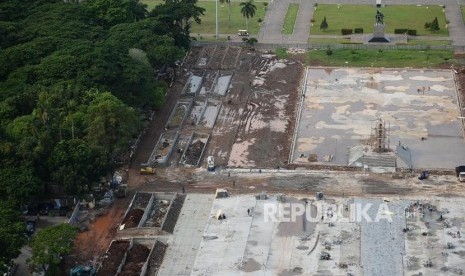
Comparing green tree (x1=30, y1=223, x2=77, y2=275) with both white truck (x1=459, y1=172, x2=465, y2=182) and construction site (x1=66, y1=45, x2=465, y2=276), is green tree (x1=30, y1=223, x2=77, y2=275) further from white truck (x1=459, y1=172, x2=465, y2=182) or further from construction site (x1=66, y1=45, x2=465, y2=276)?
white truck (x1=459, y1=172, x2=465, y2=182)

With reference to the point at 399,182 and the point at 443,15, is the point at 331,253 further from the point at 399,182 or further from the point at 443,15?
the point at 443,15

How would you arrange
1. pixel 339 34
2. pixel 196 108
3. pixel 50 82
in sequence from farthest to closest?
pixel 339 34
pixel 196 108
pixel 50 82

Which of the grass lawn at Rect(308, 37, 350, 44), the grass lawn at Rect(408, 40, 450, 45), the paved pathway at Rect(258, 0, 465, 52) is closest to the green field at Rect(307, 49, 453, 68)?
the grass lawn at Rect(408, 40, 450, 45)

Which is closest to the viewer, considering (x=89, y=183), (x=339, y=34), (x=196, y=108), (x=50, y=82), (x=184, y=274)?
(x=184, y=274)

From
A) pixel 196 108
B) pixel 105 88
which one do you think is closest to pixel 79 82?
pixel 105 88

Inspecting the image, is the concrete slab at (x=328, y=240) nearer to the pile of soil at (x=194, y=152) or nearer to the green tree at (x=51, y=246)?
the green tree at (x=51, y=246)
